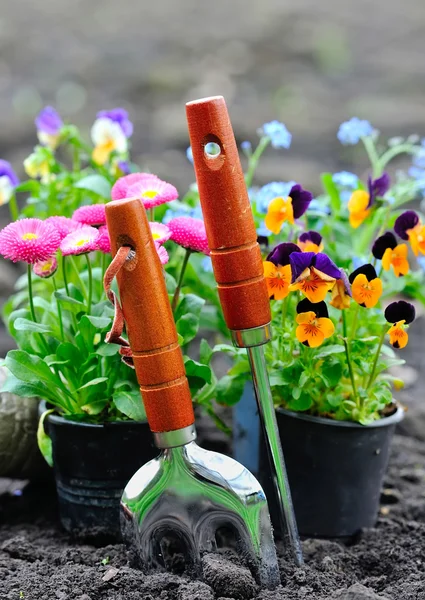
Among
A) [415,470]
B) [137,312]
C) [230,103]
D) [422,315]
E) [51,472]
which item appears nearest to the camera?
[137,312]

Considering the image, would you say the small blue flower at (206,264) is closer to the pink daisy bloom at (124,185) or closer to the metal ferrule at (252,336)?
the pink daisy bloom at (124,185)

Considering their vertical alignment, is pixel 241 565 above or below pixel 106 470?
below

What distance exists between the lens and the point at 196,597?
1.31 meters

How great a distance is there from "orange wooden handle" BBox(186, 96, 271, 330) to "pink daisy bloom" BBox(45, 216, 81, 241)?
27 cm

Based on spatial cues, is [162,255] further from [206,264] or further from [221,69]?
[221,69]

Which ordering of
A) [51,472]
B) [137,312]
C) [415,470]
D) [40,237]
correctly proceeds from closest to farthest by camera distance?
[137,312] → [40,237] → [51,472] → [415,470]

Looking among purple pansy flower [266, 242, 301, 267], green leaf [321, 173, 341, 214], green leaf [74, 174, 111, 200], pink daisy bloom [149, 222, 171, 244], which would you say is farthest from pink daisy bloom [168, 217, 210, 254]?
green leaf [321, 173, 341, 214]

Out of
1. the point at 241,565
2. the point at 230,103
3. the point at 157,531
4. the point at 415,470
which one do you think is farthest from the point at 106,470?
the point at 230,103

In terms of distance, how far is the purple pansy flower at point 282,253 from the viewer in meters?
1.43

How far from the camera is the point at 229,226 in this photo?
51.8 inches

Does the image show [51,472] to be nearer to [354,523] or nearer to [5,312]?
[5,312]

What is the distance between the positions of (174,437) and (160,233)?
348 millimetres

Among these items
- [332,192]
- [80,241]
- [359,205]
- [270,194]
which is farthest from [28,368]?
[332,192]

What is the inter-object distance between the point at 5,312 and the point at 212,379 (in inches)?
30.4
